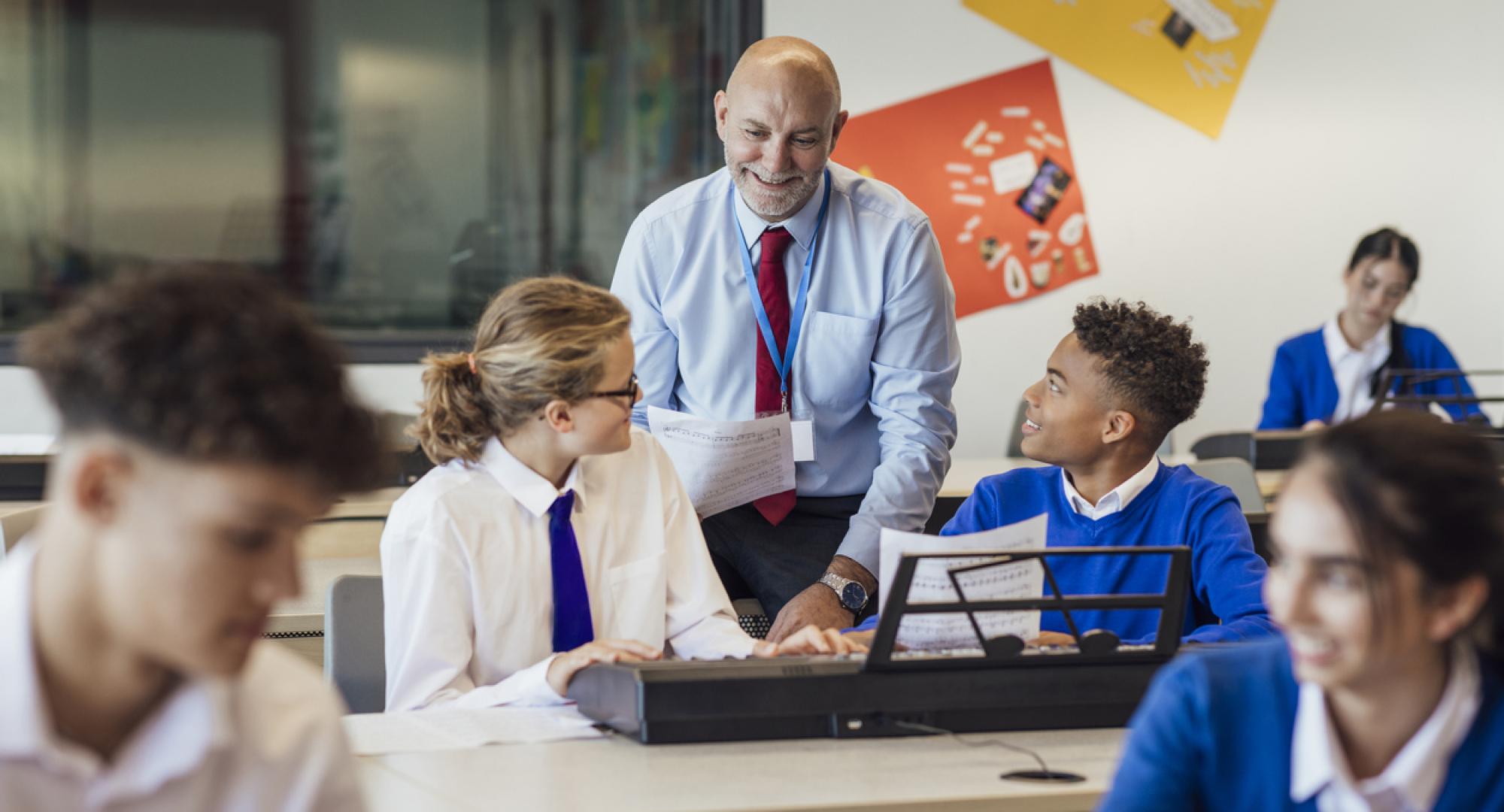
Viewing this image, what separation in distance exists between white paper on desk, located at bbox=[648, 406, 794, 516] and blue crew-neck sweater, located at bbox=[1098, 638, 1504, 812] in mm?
1316

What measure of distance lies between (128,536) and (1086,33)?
4780 millimetres

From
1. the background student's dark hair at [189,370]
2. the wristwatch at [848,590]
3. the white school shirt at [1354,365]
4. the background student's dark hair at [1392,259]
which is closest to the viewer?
the background student's dark hair at [189,370]

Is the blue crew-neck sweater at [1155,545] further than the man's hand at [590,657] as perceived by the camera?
Yes

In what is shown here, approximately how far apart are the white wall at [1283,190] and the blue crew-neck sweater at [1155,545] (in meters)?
2.96

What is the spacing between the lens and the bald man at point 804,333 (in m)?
2.46

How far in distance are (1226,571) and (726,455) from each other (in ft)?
2.68

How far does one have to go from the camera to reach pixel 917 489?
2.45 meters

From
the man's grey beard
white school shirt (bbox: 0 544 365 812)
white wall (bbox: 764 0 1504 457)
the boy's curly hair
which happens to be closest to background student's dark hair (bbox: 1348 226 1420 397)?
white wall (bbox: 764 0 1504 457)

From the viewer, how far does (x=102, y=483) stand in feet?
2.57

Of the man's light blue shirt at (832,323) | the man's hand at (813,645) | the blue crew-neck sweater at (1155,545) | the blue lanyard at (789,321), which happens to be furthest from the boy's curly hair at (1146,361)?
the man's hand at (813,645)

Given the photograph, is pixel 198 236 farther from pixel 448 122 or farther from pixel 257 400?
pixel 257 400

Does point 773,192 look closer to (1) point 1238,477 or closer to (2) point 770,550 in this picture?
(2) point 770,550

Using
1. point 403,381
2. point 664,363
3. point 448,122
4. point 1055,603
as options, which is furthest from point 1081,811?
point 448,122

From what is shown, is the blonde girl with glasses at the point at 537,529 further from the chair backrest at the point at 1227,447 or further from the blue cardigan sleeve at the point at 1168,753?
the chair backrest at the point at 1227,447
